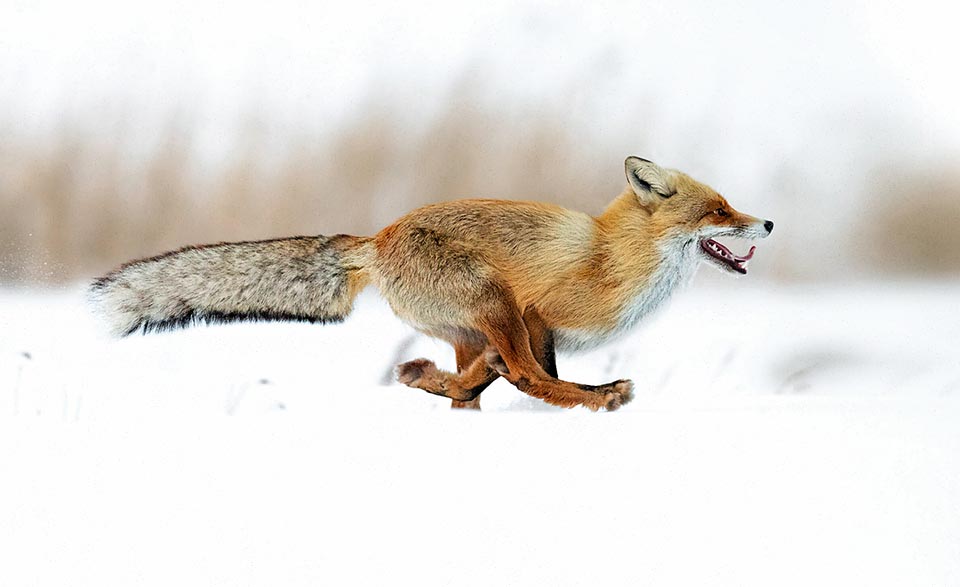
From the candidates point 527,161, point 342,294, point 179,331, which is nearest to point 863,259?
point 527,161

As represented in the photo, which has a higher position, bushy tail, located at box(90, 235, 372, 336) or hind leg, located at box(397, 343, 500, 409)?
bushy tail, located at box(90, 235, 372, 336)

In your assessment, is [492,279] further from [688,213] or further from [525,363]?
[688,213]

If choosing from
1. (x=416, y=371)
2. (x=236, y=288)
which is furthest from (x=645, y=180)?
(x=236, y=288)

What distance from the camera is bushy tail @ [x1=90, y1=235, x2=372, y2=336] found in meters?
2.41

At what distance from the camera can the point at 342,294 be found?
2.43 meters

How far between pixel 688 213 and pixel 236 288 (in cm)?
114

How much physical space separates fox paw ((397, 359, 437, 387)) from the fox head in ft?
2.19

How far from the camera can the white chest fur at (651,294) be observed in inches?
93.3

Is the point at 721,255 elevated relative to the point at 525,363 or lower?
elevated

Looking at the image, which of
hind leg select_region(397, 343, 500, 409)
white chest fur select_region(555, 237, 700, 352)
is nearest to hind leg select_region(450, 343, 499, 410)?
hind leg select_region(397, 343, 500, 409)

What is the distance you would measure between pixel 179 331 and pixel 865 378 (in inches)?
81.2

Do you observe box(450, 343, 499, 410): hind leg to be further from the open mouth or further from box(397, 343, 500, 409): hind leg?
the open mouth

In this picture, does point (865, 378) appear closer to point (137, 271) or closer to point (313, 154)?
point (313, 154)

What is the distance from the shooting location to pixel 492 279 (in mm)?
2359
